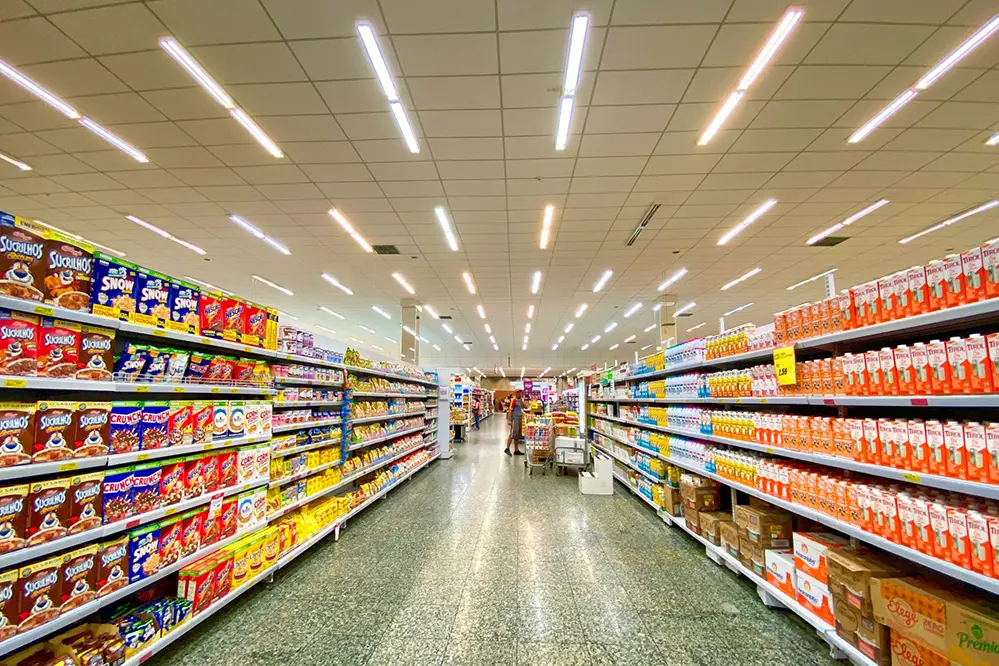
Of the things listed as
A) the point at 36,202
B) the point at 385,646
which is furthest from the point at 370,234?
the point at 385,646

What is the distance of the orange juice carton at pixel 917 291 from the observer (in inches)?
76.0

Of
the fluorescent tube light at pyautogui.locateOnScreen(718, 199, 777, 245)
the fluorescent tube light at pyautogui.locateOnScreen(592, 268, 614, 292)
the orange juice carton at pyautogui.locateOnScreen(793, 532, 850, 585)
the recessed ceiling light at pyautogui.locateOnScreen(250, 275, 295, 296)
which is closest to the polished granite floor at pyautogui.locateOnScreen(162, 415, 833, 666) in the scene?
the orange juice carton at pyautogui.locateOnScreen(793, 532, 850, 585)

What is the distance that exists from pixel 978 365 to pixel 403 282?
9.43 m

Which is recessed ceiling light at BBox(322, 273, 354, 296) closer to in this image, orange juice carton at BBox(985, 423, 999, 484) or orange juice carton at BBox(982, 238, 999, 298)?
orange juice carton at BBox(982, 238, 999, 298)

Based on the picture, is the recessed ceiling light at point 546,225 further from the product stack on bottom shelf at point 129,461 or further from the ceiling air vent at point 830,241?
the ceiling air vent at point 830,241

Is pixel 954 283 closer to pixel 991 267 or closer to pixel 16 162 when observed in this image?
pixel 991 267

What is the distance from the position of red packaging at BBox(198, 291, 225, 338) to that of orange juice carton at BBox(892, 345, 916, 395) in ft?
13.5

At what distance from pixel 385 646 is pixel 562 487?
4743 mm

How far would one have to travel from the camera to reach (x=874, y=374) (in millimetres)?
2156

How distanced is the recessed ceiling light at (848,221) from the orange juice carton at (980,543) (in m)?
6.16

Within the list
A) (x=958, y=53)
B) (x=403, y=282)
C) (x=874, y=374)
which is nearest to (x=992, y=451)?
(x=874, y=374)

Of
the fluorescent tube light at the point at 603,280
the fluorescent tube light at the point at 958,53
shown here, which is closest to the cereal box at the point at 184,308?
the fluorescent tube light at the point at 958,53

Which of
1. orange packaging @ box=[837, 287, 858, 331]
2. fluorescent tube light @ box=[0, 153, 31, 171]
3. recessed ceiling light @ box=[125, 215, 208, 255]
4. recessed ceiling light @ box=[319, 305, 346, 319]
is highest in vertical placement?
fluorescent tube light @ box=[0, 153, 31, 171]

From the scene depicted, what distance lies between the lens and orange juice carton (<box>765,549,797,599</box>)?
8.58ft
